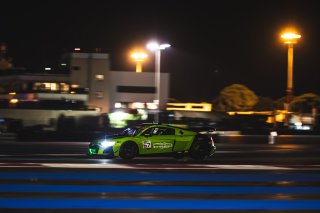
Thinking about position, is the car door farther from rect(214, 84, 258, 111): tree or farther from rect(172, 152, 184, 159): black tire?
rect(214, 84, 258, 111): tree

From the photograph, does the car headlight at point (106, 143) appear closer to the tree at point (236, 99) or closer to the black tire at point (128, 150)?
the black tire at point (128, 150)

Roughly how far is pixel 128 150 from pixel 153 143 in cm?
89

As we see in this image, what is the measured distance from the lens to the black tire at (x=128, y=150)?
65.1 ft

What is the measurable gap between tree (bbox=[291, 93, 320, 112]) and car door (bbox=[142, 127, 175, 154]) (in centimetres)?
6887

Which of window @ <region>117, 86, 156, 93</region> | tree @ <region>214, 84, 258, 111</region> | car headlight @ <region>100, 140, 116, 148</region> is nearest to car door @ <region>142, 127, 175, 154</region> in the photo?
car headlight @ <region>100, 140, 116, 148</region>

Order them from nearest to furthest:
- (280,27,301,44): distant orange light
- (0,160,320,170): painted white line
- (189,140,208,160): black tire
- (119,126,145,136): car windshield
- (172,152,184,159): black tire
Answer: (0,160,320,170): painted white line
(119,126,145,136): car windshield
(172,152,184,159): black tire
(189,140,208,160): black tire
(280,27,301,44): distant orange light

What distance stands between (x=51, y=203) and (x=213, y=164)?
29.1 feet

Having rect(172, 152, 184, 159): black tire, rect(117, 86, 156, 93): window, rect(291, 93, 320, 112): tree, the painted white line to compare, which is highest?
rect(117, 86, 156, 93): window

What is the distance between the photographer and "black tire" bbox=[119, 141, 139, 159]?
19844 millimetres

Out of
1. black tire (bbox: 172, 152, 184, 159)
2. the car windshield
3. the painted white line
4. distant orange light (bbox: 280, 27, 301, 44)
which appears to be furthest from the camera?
distant orange light (bbox: 280, 27, 301, 44)

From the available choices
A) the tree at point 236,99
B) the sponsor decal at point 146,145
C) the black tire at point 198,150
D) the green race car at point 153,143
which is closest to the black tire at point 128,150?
the green race car at point 153,143

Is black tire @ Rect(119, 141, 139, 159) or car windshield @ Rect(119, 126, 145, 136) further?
car windshield @ Rect(119, 126, 145, 136)

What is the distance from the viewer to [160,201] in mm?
11227

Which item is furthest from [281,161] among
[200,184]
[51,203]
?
[51,203]
